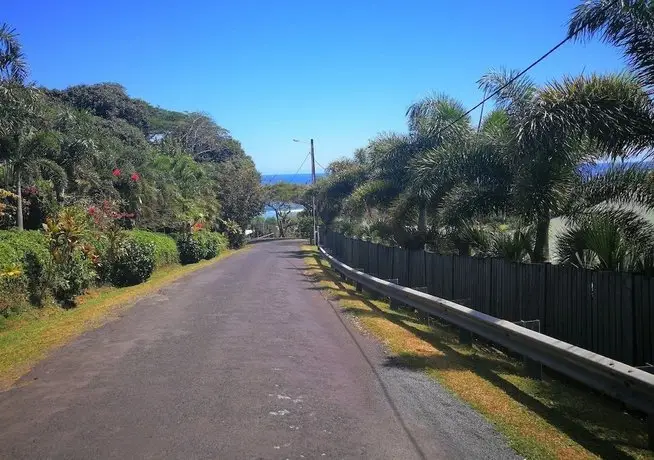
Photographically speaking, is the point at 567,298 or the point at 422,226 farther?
the point at 422,226

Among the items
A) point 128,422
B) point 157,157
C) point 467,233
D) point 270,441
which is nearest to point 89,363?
point 128,422

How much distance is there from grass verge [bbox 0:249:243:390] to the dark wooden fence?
718cm

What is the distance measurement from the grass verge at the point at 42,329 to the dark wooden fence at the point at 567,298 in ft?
23.6

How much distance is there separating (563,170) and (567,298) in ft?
12.5

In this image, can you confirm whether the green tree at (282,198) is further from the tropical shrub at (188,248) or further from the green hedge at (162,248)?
the green hedge at (162,248)

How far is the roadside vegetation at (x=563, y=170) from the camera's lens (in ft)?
30.3

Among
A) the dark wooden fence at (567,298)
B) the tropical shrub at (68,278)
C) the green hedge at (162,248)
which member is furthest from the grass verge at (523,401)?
the green hedge at (162,248)

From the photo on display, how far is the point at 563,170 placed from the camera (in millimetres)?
11602

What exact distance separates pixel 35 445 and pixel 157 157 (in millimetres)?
36873

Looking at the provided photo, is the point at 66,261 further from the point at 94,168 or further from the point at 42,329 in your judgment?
the point at 94,168

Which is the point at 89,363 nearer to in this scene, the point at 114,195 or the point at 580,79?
the point at 580,79

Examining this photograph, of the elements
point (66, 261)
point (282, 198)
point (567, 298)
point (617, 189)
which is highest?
point (282, 198)

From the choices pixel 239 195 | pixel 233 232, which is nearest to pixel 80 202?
pixel 233 232

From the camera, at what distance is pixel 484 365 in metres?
8.05
